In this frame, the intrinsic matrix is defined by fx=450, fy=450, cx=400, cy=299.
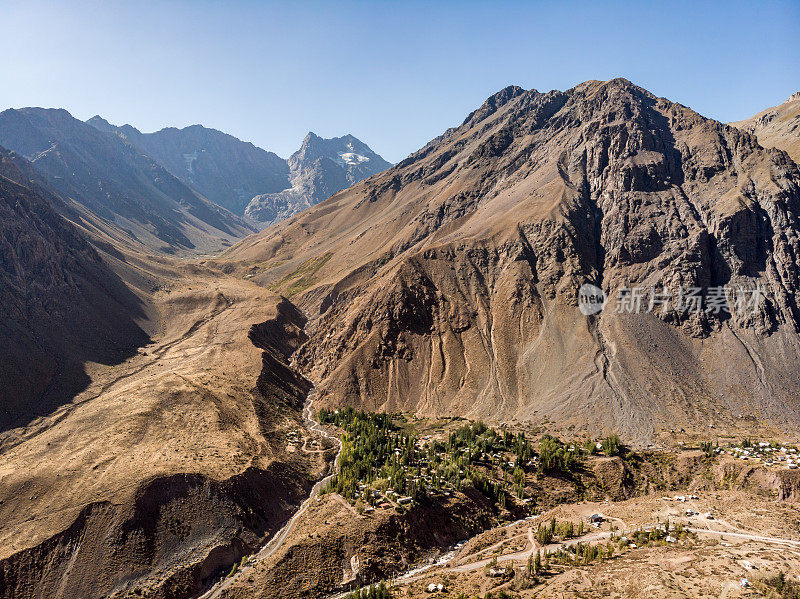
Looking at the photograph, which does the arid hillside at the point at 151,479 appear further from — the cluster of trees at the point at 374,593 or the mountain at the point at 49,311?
the cluster of trees at the point at 374,593

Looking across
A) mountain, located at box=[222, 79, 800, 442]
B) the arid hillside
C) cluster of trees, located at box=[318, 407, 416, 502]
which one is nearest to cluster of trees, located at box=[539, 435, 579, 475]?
mountain, located at box=[222, 79, 800, 442]

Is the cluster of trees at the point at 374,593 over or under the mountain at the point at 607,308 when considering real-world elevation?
under

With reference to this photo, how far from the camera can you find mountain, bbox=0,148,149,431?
102562 millimetres

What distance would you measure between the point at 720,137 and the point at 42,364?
678 ft

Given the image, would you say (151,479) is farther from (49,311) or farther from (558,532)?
(49,311)

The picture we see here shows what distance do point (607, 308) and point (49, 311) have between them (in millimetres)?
156486

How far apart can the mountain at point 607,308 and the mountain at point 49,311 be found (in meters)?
58.7

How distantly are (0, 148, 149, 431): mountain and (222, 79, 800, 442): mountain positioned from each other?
58.7m

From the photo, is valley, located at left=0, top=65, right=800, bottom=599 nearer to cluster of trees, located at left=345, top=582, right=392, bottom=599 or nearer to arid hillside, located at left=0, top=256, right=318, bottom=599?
arid hillside, located at left=0, top=256, right=318, bottom=599

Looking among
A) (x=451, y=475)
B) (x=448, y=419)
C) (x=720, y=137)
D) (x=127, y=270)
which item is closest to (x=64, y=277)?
(x=127, y=270)

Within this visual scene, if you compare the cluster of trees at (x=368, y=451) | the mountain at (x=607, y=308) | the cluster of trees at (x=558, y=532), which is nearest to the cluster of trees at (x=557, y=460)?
the mountain at (x=607, y=308)

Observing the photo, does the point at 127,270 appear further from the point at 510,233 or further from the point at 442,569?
the point at 442,569

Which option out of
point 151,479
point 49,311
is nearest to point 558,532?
point 151,479

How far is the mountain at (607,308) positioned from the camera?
104062mm
